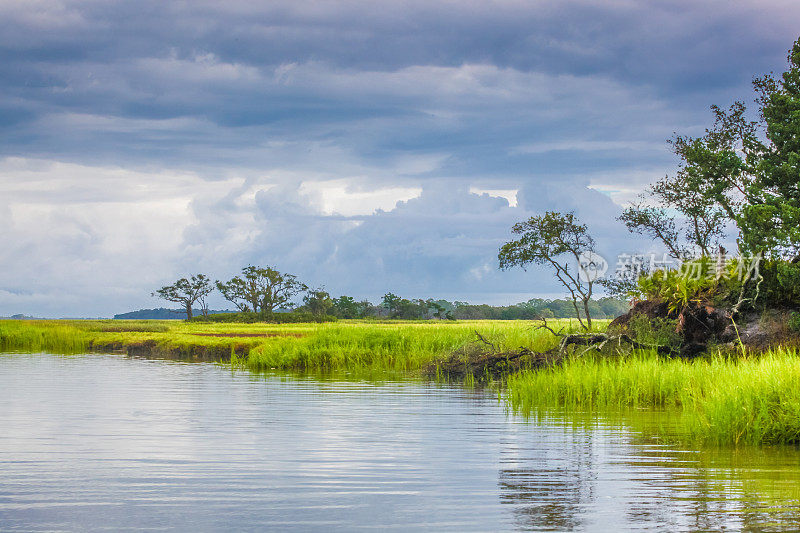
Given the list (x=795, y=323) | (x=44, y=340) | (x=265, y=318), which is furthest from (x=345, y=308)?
(x=795, y=323)

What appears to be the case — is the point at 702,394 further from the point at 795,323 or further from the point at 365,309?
the point at 365,309

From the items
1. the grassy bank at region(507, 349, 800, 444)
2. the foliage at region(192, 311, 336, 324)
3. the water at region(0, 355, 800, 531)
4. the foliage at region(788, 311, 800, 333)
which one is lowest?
the water at region(0, 355, 800, 531)

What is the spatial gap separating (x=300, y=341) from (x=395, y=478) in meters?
24.2

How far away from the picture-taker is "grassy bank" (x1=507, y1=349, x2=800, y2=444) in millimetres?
12227

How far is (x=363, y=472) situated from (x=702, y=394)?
30.6 ft

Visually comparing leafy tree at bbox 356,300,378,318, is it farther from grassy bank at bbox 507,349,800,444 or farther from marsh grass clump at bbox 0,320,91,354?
grassy bank at bbox 507,349,800,444

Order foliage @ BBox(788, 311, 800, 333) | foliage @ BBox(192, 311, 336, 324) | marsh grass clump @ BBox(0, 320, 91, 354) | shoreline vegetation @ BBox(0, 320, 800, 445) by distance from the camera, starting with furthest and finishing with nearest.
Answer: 1. foliage @ BBox(192, 311, 336, 324)
2. marsh grass clump @ BBox(0, 320, 91, 354)
3. foliage @ BBox(788, 311, 800, 333)
4. shoreline vegetation @ BBox(0, 320, 800, 445)

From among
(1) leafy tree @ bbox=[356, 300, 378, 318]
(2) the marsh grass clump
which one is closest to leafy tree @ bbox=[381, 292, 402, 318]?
(1) leafy tree @ bbox=[356, 300, 378, 318]

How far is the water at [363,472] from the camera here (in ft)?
26.4

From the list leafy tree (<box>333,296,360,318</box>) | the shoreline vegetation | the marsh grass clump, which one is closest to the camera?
the shoreline vegetation

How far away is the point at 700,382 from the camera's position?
1653cm

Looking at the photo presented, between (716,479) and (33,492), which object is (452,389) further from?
(33,492)

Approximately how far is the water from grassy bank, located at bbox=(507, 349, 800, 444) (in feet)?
1.82

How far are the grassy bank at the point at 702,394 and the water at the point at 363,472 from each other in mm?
553
